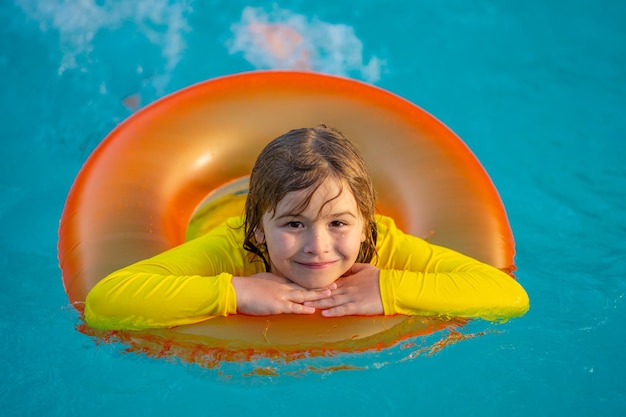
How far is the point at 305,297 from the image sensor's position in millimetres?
2607

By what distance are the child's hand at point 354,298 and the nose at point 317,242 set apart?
0.19 metres

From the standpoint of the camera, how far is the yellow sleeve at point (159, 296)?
2557mm

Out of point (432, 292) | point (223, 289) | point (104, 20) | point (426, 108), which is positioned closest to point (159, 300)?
point (223, 289)

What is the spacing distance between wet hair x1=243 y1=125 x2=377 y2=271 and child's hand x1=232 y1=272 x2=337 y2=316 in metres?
0.21

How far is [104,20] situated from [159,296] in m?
3.44

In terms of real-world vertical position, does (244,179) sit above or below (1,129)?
below

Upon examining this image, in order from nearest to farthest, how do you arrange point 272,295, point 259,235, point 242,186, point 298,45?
point 272,295, point 259,235, point 242,186, point 298,45

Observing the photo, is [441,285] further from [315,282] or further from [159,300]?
[159,300]

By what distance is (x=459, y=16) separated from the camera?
5.75 m

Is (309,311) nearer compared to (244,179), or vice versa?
(309,311)

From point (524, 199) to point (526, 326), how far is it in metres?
1.44

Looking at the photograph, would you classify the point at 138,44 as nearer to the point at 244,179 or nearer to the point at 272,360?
the point at 244,179

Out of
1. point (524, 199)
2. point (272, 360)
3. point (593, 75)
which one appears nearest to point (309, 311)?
point (272, 360)

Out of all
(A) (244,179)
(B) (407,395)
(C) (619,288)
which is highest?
(A) (244,179)
